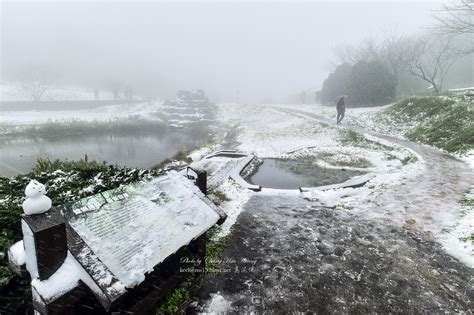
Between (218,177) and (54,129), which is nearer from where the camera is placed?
(218,177)

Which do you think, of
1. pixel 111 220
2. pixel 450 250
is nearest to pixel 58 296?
pixel 111 220

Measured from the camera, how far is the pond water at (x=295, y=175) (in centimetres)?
1080

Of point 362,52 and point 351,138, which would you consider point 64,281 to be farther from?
point 362,52

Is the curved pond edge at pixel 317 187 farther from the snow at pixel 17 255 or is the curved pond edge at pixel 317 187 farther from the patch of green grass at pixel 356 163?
the snow at pixel 17 255

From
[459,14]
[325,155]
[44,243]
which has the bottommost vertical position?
[325,155]

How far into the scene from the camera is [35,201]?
2.90 m

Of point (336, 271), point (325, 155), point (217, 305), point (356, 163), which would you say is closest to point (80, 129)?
point (325, 155)

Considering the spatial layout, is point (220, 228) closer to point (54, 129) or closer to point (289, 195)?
point (289, 195)

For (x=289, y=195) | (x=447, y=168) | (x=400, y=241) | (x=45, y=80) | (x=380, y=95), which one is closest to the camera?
(x=400, y=241)

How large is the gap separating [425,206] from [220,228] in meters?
5.82

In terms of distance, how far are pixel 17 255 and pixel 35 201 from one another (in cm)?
104

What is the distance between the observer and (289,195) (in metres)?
8.86

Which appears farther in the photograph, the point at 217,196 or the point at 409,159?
the point at 409,159

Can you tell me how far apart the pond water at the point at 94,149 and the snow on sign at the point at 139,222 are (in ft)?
40.8
